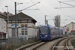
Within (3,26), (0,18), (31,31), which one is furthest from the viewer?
(3,26)

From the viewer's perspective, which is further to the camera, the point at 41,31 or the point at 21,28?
the point at 21,28

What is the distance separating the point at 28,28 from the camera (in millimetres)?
40312

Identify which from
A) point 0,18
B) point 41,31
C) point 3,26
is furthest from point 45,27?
point 3,26

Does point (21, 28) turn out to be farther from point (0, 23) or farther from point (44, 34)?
point (0, 23)

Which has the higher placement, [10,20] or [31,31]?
[10,20]

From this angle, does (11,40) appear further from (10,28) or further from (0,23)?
(0,23)

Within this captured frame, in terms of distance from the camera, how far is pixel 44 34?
107 ft

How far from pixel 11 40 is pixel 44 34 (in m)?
8.61

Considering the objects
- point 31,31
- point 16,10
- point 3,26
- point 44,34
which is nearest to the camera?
point 16,10

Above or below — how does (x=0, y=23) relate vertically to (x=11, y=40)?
above

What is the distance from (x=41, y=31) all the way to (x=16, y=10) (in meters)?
9.39

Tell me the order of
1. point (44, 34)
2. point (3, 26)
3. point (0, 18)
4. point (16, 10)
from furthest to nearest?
point (3, 26)
point (0, 18)
point (44, 34)
point (16, 10)

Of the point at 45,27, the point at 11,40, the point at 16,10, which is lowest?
the point at 11,40

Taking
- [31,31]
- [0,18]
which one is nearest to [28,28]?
[31,31]
